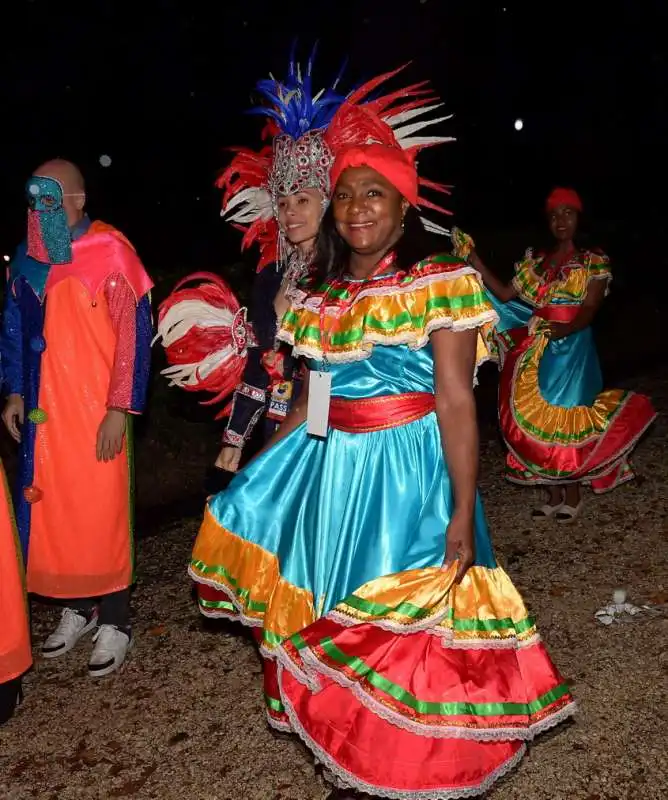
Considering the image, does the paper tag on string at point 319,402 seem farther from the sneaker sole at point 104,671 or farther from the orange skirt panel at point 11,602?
the sneaker sole at point 104,671

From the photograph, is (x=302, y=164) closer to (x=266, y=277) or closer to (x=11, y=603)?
(x=266, y=277)

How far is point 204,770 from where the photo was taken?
130 inches

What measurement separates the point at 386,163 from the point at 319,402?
75 cm

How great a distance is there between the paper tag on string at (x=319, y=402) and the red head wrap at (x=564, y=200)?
335 centimetres

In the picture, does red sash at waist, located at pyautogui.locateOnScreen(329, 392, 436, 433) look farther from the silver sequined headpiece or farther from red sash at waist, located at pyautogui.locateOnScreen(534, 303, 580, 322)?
red sash at waist, located at pyautogui.locateOnScreen(534, 303, 580, 322)

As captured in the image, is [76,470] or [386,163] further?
[76,470]

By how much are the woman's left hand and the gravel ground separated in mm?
1031

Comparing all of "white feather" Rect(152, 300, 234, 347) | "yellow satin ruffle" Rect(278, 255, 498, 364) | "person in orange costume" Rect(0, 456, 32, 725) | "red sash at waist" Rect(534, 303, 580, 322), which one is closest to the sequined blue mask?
"white feather" Rect(152, 300, 234, 347)

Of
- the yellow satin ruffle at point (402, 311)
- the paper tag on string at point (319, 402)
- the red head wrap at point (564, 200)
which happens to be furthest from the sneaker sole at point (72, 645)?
the red head wrap at point (564, 200)

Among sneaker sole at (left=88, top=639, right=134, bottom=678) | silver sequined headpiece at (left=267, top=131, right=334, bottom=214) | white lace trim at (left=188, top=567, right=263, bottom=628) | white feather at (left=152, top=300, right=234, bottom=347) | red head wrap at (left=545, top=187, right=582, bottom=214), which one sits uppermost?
silver sequined headpiece at (left=267, top=131, right=334, bottom=214)

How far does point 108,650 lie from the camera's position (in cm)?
404

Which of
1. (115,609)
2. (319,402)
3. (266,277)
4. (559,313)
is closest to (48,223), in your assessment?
(266,277)

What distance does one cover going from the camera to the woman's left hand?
2580 mm

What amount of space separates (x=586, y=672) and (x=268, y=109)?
8.86 feet
